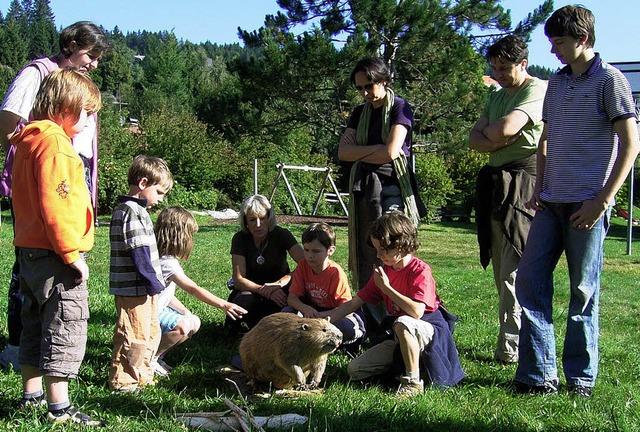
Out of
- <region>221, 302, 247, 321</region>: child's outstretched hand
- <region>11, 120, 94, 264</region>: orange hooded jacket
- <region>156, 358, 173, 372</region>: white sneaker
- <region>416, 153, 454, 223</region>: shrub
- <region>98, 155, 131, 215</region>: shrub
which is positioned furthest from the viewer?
<region>416, 153, 454, 223</region>: shrub

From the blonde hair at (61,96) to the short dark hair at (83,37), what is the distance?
Answer: 83 centimetres

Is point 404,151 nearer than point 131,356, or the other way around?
point 131,356

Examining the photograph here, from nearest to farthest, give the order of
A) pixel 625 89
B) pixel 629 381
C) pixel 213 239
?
pixel 625 89 → pixel 629 381 → pixel 213 239

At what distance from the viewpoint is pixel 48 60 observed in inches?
154

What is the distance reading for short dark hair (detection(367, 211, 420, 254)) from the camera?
403 centimetres

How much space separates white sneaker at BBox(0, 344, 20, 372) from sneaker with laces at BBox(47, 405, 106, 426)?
1006 millimetres

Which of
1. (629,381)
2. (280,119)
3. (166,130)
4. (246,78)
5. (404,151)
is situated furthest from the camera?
(166,130)

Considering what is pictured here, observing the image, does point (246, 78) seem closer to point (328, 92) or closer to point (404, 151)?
point (328, 92)

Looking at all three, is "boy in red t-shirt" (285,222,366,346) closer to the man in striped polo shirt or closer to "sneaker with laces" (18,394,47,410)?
the man in striped polo shirt

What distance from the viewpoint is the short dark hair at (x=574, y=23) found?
3527 mm

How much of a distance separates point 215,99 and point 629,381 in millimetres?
17808

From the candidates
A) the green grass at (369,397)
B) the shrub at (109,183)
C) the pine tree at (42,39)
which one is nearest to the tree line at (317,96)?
the shrub at (109,183)

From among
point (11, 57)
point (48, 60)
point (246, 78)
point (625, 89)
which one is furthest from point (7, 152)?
point (11, 57)

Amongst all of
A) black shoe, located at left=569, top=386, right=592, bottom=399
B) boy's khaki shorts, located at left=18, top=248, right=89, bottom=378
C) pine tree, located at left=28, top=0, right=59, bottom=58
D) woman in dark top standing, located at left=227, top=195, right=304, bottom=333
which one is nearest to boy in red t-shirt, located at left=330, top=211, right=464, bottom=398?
black shoe, located at left=569, top=386, right=592, bottom=399
